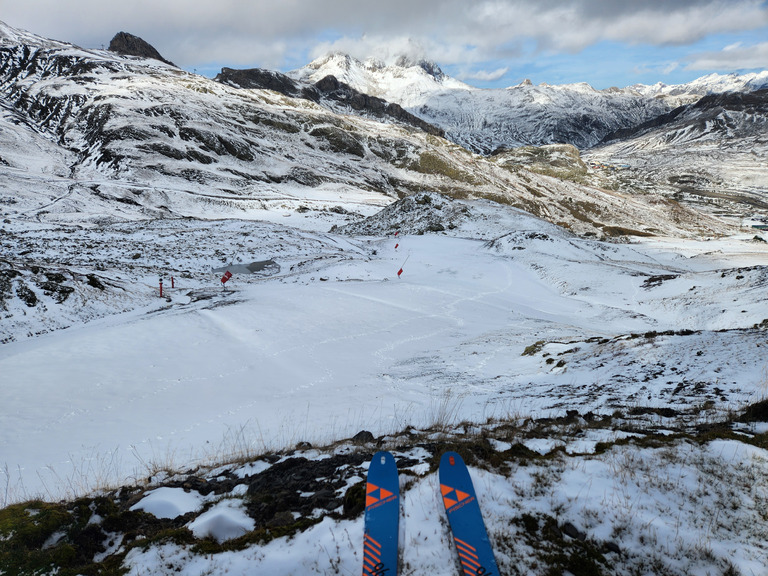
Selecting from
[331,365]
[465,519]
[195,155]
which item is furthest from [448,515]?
[195,155]

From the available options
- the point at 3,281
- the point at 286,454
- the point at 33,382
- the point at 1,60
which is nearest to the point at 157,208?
the point at 3,281

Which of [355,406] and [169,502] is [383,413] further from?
[169,502]

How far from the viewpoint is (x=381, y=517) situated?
401 centimetres

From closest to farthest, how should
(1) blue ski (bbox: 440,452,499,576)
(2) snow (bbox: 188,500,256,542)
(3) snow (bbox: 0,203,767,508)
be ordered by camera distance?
(1) blue ski (bbox: 440,452,499,576) → (2) snow (bbox: 188,500,256,542) → (3) snow (bbox: 0,203,767,508)

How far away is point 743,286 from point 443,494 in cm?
2199

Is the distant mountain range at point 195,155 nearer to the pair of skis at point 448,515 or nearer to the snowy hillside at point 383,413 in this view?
the snowy hillside at point 383,413

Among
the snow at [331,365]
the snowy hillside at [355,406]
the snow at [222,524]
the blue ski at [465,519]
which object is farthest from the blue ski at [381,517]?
the snow at [331,365]

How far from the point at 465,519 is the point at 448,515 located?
18cm

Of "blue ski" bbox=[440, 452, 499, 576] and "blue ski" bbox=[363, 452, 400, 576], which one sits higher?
"blue ski" bbox=[440, 452, 499, 576]

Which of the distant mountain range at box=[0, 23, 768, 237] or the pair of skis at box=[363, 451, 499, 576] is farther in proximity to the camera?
the distant mountain range at box=[0, 23, 768, 237]

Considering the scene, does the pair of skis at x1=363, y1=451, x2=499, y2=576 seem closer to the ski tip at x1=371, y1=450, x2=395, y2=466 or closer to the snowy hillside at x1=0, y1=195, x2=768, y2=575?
the ski tip at x1=371, y1=450, x2=395, y2=466

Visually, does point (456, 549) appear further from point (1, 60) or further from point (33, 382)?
point (1, 60)

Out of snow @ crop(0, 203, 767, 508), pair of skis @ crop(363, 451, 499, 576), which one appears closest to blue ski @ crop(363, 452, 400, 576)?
pair of skis @ crop(363, 451, 499, 576)

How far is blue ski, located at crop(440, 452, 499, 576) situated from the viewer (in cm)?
345
